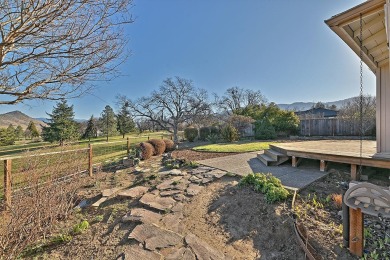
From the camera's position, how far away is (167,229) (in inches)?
109

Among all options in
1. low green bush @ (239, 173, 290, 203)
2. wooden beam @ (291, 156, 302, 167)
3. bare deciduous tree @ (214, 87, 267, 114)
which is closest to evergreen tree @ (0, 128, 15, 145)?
bare deciduous tree @ (214, 87, 267, 114)

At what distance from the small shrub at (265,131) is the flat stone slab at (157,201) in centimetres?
1242

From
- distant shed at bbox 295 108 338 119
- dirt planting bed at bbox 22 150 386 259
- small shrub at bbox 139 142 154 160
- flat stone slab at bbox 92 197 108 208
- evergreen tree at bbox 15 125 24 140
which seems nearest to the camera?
dirt planting bed at bbox 22 150 386 259

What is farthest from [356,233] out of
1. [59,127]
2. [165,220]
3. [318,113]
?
[59,127]

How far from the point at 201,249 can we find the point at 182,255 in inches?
10.4

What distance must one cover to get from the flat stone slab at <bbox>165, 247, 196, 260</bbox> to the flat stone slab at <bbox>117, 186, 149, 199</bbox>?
79.9 inches

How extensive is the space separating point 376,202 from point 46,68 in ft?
14.8

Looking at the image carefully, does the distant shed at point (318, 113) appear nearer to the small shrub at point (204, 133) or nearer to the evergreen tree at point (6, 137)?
the small shrub at point (204, 133)

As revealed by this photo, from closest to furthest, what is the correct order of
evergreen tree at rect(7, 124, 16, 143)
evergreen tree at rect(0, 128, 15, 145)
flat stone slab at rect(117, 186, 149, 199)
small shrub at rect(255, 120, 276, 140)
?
flat stone slab at rect(117, 186, 149, 199) < small shrub at rect(255, 120, 276, 140) < evergreen tree at rect(0, 128, 15, 145) < evergreen tree at rect(7, 124, 16, 143)

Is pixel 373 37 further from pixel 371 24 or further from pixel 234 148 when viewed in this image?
pixel 234 148

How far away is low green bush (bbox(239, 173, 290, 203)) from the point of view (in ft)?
11.0

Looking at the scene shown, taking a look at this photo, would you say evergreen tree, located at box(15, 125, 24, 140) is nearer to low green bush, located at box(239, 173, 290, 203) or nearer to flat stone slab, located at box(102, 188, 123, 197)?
flat stone slab, located at box(102, 188, 123, 197)

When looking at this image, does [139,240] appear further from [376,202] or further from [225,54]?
[225,54]

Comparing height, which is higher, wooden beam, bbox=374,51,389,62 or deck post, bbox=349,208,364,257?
wooden beam, bbox=374,51,389,62
